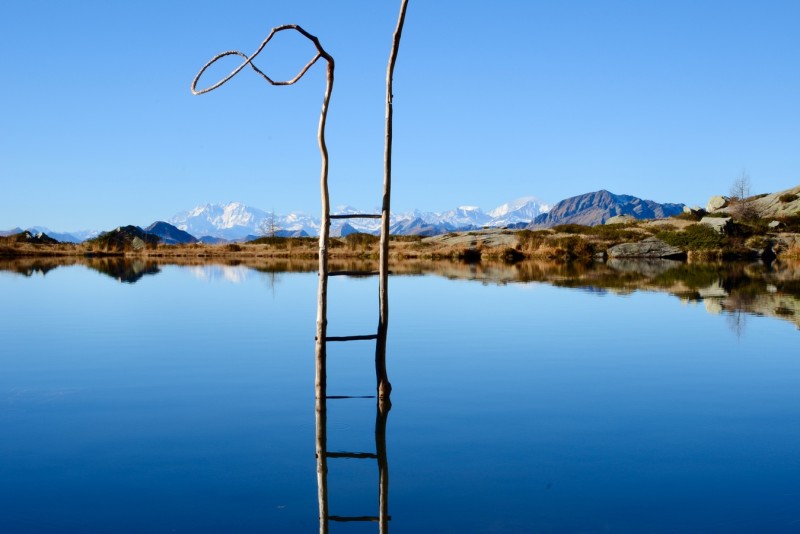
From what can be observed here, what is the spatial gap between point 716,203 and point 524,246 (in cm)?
3222

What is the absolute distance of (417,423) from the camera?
8.35 m

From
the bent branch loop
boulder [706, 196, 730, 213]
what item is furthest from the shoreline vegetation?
the bent branch loop

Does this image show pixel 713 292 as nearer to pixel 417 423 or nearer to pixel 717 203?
pixel 417 423

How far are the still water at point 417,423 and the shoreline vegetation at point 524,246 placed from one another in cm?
3357

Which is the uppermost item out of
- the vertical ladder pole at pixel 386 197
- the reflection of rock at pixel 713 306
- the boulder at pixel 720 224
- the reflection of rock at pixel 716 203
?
the reflection of rock at pixel 716 203

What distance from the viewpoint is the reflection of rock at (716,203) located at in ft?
247

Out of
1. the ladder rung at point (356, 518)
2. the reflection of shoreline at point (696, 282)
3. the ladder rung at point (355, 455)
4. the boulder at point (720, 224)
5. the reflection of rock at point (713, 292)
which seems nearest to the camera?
the ladder rung at point (356, 518)

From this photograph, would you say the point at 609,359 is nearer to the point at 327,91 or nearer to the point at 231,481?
the point at 327,91

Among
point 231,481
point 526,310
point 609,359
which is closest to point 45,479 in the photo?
point 231,481

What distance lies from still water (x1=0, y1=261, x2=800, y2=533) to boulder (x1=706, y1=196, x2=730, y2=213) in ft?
201

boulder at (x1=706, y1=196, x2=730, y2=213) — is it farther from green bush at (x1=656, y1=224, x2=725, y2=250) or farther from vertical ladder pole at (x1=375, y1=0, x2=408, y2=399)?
vertical ladder pole at (x1=375, y1=0, x2=408, y2=399)

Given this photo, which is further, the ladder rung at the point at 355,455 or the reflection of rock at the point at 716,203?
the reflection of rock at the point at 716,203

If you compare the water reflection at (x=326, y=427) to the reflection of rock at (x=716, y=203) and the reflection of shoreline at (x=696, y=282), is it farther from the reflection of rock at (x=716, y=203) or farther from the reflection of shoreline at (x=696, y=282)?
the reflection of rock at (x=716, y=203)

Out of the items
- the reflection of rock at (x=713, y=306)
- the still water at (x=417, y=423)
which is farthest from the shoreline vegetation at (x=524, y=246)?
the still water at (x=417, y=423)
